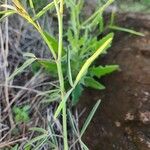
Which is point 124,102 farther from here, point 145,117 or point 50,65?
point 50,65

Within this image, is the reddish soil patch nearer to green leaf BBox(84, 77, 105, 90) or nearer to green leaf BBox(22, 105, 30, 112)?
green leaf BBox(84, 77, 105, 90)

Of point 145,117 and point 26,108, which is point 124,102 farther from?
point 26,108

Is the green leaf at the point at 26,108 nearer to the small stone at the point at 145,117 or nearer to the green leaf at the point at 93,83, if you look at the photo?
the green leaf at the point at 93,83

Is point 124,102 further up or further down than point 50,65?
further down

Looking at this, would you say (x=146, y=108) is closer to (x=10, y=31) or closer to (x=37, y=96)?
(x=37, y=96)

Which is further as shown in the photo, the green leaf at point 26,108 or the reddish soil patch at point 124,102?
the green leaf at point 26,108

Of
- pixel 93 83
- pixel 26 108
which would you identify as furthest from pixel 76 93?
pixel 26 108

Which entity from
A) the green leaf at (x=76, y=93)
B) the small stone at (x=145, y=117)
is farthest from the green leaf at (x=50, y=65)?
the small stone at (x=145, y=117)

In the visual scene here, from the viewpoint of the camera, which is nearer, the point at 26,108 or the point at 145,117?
the point at 145,117
